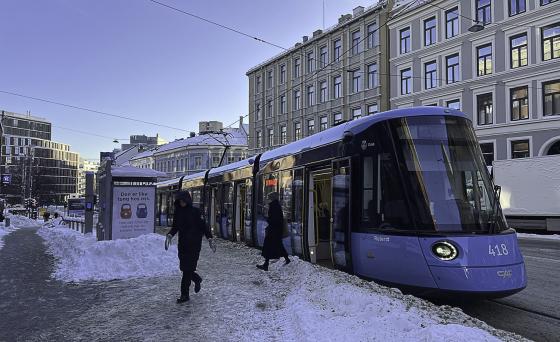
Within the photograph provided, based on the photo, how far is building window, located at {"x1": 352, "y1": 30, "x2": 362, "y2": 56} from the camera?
140 feet

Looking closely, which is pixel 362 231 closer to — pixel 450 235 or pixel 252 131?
pixel 450 235

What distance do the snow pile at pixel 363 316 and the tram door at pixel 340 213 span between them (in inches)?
23.9

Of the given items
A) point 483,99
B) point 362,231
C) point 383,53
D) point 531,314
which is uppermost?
point 383,53

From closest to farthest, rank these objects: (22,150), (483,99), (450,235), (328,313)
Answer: (328,313) < (450,235) < (483,99) < (22,150)

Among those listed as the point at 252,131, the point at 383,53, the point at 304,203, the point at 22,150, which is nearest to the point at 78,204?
the point at 252,131

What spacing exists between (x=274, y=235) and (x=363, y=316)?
17.2 ft

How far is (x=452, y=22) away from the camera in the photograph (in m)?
34.9

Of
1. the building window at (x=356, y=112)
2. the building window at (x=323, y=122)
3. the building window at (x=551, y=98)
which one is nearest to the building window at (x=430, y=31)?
the building window at (x=356, y=112)

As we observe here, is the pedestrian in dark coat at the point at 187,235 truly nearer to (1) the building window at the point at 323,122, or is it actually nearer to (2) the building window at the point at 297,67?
(1) the building window at the point at 323,122

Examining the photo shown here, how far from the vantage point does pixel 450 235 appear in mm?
7066

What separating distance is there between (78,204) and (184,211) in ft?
178

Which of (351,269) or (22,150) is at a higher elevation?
(22,150)

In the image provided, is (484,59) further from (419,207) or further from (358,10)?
(419,207)

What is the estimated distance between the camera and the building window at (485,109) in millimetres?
32688
